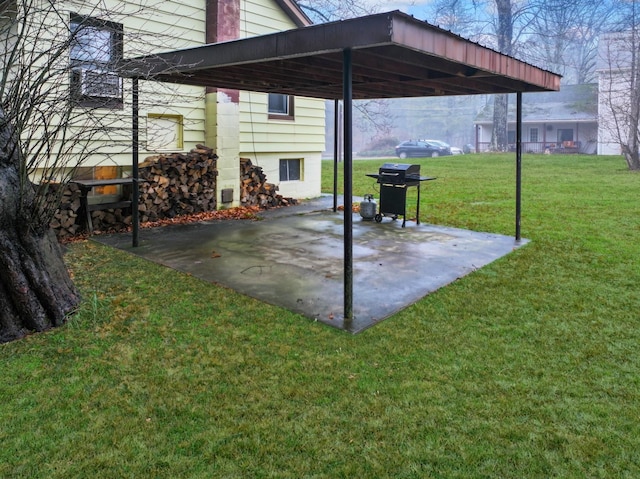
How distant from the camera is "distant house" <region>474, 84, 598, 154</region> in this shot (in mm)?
29062

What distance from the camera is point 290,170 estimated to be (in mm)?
10828

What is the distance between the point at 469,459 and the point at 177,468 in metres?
1.23

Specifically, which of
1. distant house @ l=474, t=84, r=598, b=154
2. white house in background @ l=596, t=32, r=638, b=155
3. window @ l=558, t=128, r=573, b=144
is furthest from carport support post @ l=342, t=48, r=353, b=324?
window @ l=558, t=128, r=573, b=144

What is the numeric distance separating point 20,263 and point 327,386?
7.50 ft

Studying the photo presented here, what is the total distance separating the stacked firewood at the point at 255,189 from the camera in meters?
9.45

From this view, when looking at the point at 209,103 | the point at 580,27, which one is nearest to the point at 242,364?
the point at 209,103

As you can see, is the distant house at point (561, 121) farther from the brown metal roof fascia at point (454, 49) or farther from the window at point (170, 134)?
the brown metal roof fascia at point (454, 49)

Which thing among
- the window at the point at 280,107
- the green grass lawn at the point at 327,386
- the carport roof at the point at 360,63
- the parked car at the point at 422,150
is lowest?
the green grass lawn at the point at 327,386

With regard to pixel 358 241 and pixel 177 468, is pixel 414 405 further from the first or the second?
pixel 358 241

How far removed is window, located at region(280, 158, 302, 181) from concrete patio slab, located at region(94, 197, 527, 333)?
237 centimetres

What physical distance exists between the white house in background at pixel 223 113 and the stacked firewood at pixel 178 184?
0.21 m

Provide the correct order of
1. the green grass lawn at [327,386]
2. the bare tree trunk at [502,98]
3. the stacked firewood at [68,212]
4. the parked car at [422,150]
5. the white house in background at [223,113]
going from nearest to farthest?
the green grass lawn at [327,386] → the stacked firewood at [68,212] → the white house in background at [223,113] → the bare tree trunk at [502,98] → the parked car at [422,150]

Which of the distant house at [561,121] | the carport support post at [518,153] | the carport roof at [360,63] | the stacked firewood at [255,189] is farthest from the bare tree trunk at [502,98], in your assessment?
the carport support post at [518,153]

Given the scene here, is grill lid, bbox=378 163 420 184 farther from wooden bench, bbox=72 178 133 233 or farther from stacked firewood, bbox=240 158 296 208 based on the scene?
wooden bench, bbox=72 178 133 233
